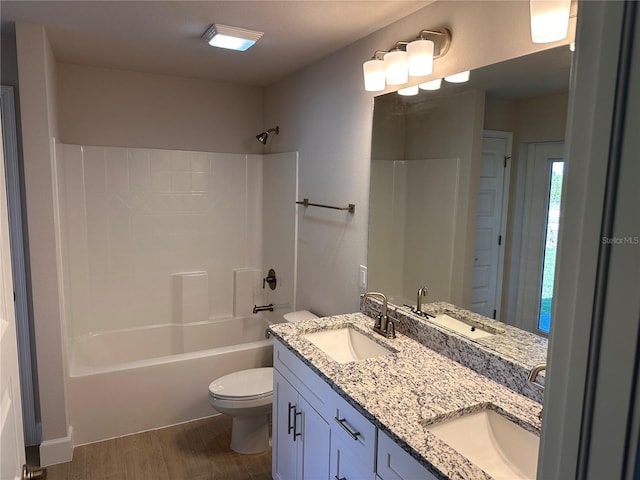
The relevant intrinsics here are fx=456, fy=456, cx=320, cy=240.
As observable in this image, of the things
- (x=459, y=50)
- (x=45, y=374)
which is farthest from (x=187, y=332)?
(x=459, y=50)

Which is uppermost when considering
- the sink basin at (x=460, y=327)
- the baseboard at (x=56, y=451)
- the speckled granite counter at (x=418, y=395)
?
the sink basin at (x=460, y=327)

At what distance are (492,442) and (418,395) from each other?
27cm

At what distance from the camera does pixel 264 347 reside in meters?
3.24

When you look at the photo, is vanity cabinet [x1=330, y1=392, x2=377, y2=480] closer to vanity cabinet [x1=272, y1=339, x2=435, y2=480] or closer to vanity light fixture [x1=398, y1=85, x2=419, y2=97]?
vanity cabinet [x1=272, y1=339, x2=435, y2=480]

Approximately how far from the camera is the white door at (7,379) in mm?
1065

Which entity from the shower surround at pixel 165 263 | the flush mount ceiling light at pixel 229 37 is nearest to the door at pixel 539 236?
the flush mount ceiling light at pixel 229 37

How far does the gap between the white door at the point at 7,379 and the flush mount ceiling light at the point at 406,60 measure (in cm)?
157

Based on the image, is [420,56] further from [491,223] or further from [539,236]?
[539,236]

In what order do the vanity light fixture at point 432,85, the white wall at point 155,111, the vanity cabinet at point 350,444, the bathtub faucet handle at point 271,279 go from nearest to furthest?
1. the vanity cabinet at point 350,444
2. the vanity light fixture at point 432,85
3. the white wall at point 155,111
4. the bathtub faucet handle at point 271,279

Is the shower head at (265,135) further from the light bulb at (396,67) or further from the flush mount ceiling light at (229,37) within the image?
the light bulb at (396,67)

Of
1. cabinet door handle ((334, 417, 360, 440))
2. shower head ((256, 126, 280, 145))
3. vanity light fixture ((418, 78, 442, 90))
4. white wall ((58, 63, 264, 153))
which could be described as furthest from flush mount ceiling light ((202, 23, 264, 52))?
cabinet door handle ((334, 417, 360, 440))

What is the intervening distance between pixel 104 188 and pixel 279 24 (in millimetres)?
1915

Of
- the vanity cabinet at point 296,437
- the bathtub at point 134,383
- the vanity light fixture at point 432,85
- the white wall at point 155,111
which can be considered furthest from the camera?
the white wall at point 155,111

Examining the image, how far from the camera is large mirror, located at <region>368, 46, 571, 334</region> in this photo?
1.61m
